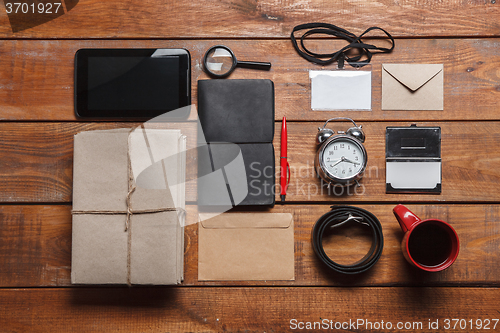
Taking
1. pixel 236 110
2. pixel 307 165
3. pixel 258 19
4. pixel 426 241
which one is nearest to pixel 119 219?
pixel 236 110

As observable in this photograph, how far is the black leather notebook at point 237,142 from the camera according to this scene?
2.94 ft

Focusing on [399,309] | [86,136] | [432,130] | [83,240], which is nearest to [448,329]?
[399,309]

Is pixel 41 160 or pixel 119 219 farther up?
pixel 41 160

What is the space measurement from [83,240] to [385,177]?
836mm

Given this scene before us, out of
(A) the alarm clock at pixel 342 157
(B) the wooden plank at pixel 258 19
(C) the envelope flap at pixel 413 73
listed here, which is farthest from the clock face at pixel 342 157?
(B) the wooden plank at pixel 258 19

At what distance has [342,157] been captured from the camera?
0.88 meters

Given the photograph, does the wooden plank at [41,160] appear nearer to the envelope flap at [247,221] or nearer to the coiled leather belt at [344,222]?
the envelope flap at [247,221]

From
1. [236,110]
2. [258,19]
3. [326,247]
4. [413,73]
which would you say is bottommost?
Result: [326,247]

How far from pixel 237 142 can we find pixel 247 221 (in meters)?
0.22

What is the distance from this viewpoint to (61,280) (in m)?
0.91

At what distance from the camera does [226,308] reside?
2.99ft

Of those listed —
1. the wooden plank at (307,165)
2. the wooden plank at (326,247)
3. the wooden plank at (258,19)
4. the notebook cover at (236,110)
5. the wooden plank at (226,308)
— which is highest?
the wooden plank at (258,19)

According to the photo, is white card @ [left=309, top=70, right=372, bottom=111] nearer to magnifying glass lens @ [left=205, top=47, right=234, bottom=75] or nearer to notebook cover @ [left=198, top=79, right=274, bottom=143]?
notebook cover @ [left=198, top=79, right=274, bottom=143]

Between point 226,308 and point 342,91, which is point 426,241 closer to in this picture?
point 342,91
